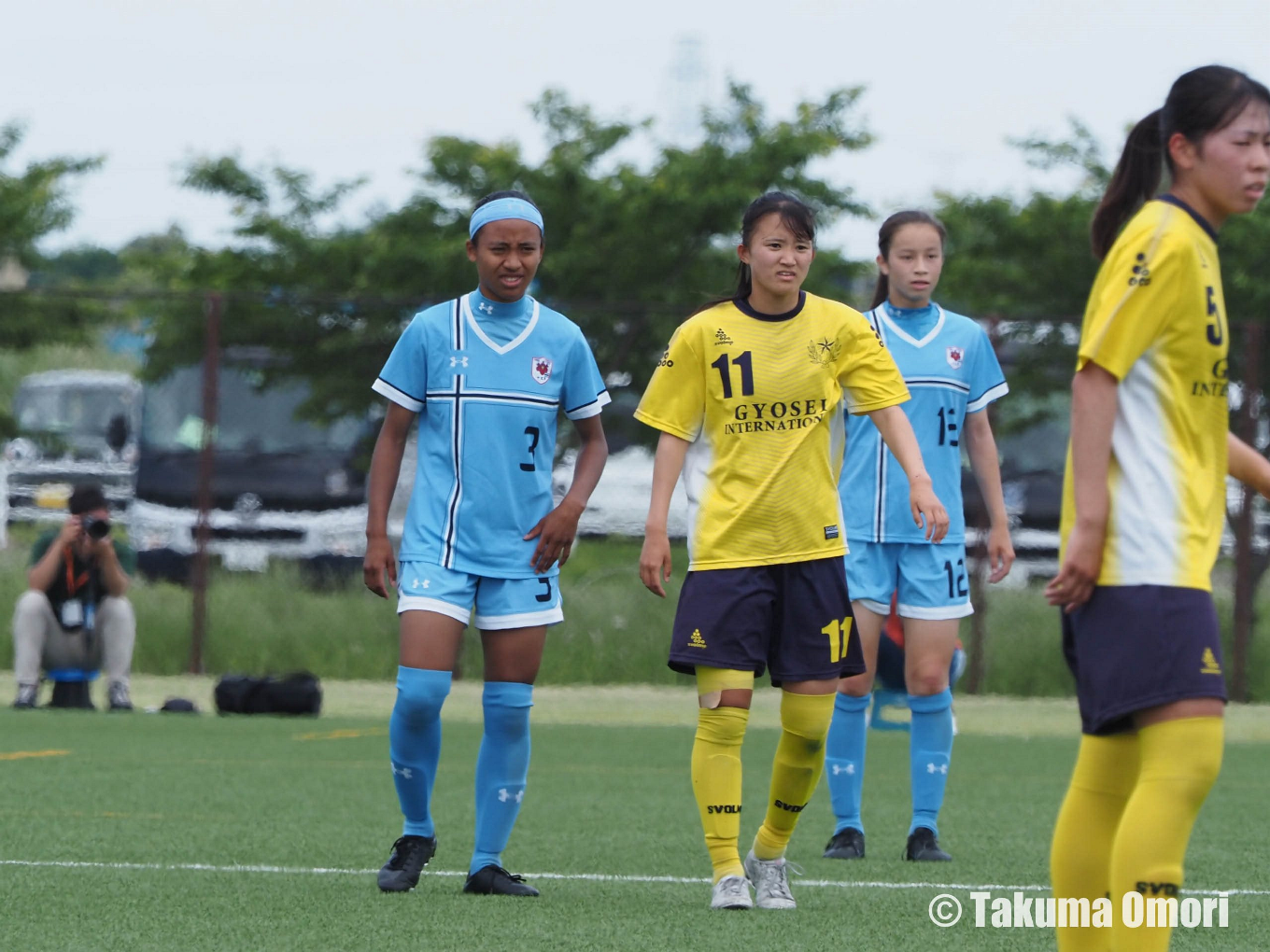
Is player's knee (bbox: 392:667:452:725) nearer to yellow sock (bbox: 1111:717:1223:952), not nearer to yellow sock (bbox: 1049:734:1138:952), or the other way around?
yellow sock (bbox: 1049:734:1138:952)

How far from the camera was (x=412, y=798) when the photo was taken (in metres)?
5.85

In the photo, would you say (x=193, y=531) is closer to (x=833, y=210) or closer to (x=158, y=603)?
(x=158, y=603)

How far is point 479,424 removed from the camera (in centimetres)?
577

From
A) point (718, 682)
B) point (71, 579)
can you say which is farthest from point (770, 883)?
point (71, 579)

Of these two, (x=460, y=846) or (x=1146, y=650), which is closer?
(x=1146, y=650)

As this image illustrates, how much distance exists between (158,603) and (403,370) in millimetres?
9814

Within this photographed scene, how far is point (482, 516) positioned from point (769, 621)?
856mm

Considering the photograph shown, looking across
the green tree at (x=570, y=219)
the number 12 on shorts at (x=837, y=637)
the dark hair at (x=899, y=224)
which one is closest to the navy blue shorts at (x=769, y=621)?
the number 12 on shorts at (x=837, y=637)

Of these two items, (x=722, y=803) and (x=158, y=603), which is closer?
(x=722, y=803)

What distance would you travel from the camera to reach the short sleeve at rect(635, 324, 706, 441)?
567 cm

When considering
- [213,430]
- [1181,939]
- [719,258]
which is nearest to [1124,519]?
[1181,939]

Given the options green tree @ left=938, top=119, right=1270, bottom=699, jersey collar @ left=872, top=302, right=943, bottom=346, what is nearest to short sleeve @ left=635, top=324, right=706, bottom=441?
jersey collar @ left=872, top=302, right=943, bottom=346

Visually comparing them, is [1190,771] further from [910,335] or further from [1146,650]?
[910,335]

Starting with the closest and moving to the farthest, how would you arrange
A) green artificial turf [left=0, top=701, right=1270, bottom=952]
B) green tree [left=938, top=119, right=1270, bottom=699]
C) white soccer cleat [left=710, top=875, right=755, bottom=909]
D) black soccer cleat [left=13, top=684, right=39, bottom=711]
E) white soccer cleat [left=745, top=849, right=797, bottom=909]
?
1. green artificial turf [left=0, top=701, right=1270, bottom=952]
2. white soccer cleat [left=710, top=875, right=755, bottom=909]
3. white soccer cleat [left=745, top=849, right=797, bottom=909]
4. black soccer cleat [left=13, top=684, right=39, bottom=711]
5. green tree [left=938, top=119, right=1270, bottom=699]
